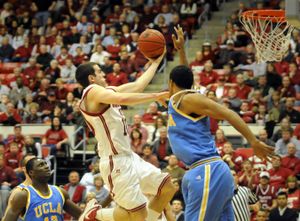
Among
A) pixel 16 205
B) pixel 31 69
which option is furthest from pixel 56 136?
pixel 16 205

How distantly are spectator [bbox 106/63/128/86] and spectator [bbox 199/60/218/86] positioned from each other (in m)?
1.82

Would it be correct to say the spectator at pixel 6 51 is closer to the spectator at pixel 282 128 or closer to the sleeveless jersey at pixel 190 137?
the spectator at pixel 282 128

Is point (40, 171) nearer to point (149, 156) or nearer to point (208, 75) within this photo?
point (149, 156)

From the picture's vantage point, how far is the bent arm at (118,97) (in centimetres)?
814

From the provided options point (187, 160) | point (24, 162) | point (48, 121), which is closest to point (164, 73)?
point (48, 121)

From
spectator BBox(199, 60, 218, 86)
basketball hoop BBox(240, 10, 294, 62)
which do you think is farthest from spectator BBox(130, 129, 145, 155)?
basketball hoop BBox(240, 10, 294, 62)

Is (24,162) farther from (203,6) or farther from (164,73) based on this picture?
(203,6)

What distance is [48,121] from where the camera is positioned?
1880 centimetres

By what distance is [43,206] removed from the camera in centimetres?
Result: 885

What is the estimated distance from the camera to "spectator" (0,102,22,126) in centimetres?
1888

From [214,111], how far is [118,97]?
1141 mm

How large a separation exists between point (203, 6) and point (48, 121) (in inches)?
228

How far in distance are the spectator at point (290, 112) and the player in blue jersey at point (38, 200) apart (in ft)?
26.2

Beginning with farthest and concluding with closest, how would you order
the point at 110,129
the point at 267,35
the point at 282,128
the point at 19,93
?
the point at 19,93
the point at 282,128
the point at 267,35
the point at 110,129
